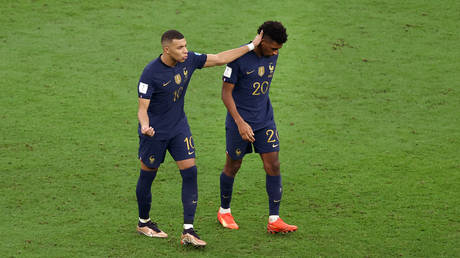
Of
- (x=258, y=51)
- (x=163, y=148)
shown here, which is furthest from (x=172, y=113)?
(x=258, y=51)

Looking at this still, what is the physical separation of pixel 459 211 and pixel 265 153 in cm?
224

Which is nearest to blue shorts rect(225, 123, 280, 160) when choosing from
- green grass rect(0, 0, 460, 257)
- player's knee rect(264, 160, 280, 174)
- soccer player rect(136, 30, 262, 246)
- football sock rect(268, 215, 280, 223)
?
player's knee rect(264, 160, 280, 174)

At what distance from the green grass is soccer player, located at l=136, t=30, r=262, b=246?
502 mm

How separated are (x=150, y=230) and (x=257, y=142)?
1.35 metres

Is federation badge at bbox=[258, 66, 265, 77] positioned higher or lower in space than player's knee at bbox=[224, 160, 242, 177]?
higher

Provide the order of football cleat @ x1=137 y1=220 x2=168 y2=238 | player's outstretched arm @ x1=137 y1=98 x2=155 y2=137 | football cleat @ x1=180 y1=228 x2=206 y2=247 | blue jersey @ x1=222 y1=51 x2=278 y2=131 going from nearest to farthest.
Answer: player's outstretched arm @ x1=137 y1=98 x2=155 y2=137, football cleat @ x1=180 y1=228 x2=206 y2=247, blue jersey @ x1=222 y1=51 x2=278 y2=131, football cleat @ x1=137 y1=220 x2=168 y2=238

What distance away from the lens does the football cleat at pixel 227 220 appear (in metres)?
6.92

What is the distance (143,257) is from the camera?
6.20 m

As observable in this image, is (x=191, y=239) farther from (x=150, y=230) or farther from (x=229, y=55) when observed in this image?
(x=229, y=55)

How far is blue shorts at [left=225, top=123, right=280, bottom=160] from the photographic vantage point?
6.69 metres

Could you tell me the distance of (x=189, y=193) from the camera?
254 inches

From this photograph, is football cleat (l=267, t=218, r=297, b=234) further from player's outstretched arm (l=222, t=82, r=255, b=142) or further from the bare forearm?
the bare forearm

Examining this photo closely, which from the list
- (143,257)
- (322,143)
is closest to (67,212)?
(143,257)

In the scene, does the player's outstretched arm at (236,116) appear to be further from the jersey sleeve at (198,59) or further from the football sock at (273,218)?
the football sock at (273,218)
